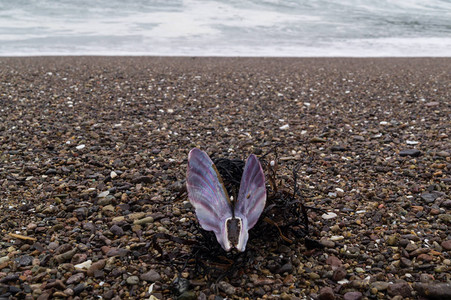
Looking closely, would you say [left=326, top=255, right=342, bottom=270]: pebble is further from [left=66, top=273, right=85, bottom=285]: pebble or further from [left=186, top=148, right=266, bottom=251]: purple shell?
[left=66, top=273, right=85, bottom=285]: pebble

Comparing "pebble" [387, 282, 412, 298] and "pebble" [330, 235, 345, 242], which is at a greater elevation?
"pebble" [330, 235, 345, 242]

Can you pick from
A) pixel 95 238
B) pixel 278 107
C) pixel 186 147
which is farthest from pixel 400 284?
pixel 278 107

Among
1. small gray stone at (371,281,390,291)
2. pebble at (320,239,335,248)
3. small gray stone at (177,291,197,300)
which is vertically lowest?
small gray stone at (177,291,197,300)

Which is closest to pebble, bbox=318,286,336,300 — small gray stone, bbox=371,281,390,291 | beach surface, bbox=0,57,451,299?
beach surface, bbox=0,57,451,299

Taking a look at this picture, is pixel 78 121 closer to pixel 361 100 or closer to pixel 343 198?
pixel 343 198

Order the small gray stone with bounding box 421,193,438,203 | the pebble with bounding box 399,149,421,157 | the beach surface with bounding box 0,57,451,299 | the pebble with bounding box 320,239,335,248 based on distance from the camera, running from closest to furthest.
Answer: the beach surface with bounding box 0,57,451,299
the pebble with bounding box 320,239,335,248
the small gray stone with bounding box 421,193,438,203
the pebble with bounding box 399,149,421,157

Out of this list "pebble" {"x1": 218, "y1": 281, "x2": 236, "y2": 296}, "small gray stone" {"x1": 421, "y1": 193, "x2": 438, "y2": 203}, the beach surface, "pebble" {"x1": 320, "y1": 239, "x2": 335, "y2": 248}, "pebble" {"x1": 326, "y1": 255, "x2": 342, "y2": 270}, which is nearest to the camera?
"pebble" {"x1": 218, "y1": 281, "x2": 236, "y2": 296}

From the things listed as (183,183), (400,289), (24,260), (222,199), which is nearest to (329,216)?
(400,289)
